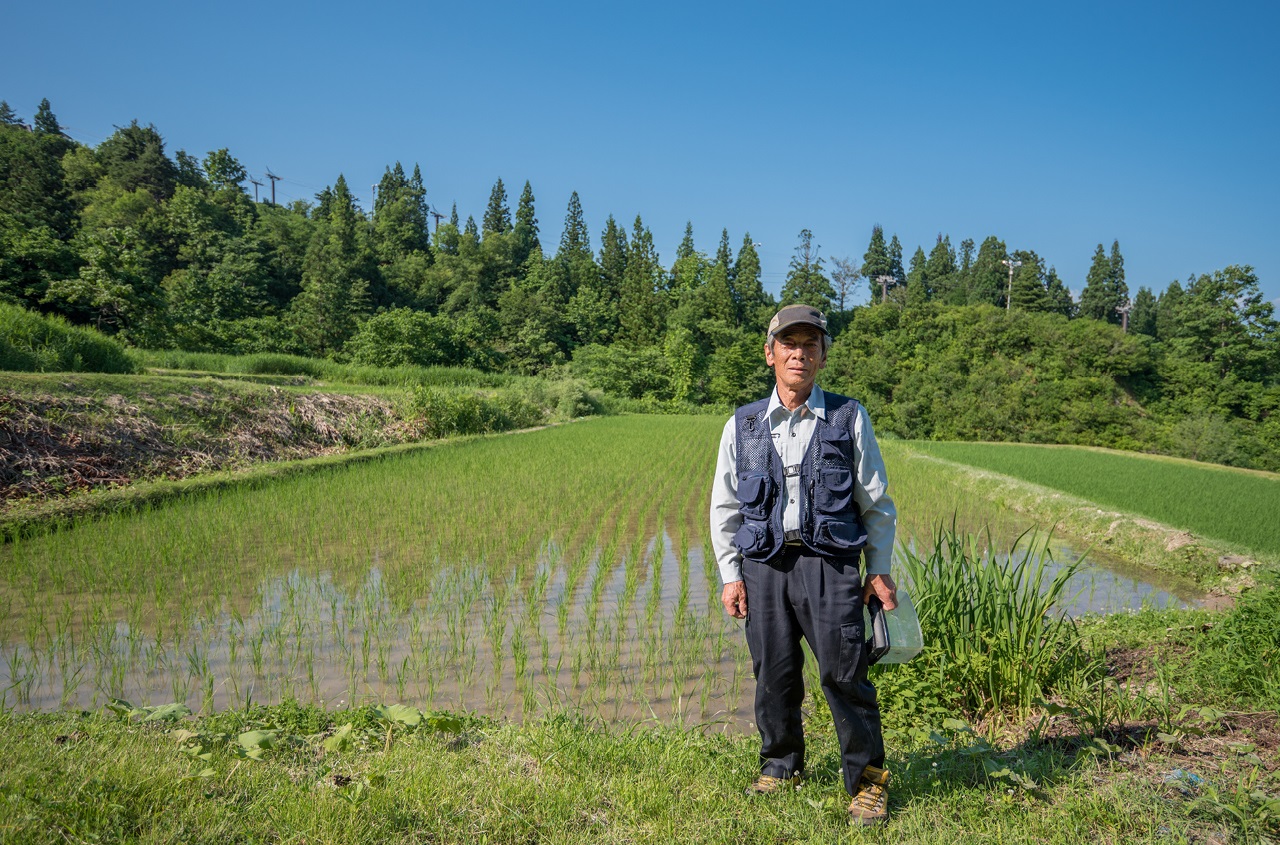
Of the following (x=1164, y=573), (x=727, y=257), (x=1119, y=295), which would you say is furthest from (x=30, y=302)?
(x=1119, y=295)

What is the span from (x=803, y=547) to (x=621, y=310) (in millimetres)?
48037

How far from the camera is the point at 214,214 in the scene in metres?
46.5

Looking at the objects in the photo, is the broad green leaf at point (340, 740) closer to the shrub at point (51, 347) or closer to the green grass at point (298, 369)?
the shrub at point (51, 347)

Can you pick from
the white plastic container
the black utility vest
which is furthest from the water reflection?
the black utility vest

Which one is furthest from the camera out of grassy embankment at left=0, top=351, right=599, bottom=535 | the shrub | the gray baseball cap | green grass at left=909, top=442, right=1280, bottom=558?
the shrub

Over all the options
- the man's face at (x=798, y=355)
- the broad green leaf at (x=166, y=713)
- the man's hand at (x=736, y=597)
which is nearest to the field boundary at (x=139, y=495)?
the broad green leaf at (x=166, y=713)

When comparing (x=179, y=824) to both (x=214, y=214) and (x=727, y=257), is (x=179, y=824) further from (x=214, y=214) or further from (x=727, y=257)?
(x=727, y=257)

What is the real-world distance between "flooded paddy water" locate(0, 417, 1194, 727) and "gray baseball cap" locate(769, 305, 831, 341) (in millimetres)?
1714

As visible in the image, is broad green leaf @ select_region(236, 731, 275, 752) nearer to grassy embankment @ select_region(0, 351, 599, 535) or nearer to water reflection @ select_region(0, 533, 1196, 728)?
Result: water reflection @ select_region(0, 533, 1196, 728)

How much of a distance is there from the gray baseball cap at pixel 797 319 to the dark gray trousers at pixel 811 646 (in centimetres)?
Result: 69

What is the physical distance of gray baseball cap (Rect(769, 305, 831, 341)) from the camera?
221cm

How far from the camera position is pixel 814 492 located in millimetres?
2184

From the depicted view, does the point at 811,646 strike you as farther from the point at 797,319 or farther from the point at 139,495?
the point at 139,495

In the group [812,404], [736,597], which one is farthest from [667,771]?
[812,404]
